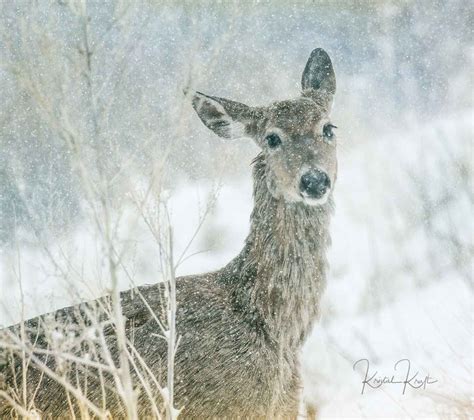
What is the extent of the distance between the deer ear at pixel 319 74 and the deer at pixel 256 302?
0.42m

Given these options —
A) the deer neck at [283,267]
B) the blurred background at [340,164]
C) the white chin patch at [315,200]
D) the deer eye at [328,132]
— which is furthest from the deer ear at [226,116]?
the white chin patch at [315,200]

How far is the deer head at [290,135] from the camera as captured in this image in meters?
3.94

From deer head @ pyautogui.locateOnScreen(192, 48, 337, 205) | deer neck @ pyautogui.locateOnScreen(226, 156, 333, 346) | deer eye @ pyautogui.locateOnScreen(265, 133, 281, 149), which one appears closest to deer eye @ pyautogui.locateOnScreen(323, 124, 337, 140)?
deer head @ pyautogui.locateOnScreen(192, 48, 337, 205)

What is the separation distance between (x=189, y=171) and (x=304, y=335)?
1.38m

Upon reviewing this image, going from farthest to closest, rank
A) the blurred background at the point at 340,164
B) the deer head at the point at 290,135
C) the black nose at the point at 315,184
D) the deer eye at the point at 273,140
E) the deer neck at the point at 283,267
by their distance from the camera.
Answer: the blurred background at the point at 340,164 → the deer eye at the point at 273,140 → the deer neck at the point at 283,267 → the deer head at the point at 290,135 → the black nose at the point at 315,184

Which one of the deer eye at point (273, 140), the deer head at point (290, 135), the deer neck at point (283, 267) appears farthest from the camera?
the deer eye at point (273, 140)

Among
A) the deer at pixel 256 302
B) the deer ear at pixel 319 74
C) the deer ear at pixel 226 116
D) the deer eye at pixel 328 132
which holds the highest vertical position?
the deer ear at pixel 319 74

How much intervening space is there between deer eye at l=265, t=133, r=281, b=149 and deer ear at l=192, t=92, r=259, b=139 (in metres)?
0.17

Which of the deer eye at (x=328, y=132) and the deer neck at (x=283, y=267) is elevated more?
the deer eye at (x=328, y=132)

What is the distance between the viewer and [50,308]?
4059 millimetres

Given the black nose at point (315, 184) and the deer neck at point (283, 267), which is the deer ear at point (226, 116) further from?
the black nose at point (315, 184)

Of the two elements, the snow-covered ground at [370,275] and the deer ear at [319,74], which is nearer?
the snow-covered ground at [370,275]

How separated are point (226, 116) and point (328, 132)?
0.68 m

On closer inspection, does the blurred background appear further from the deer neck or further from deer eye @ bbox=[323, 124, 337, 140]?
deer eye @ bbox=[323, 124, 337, 140]
